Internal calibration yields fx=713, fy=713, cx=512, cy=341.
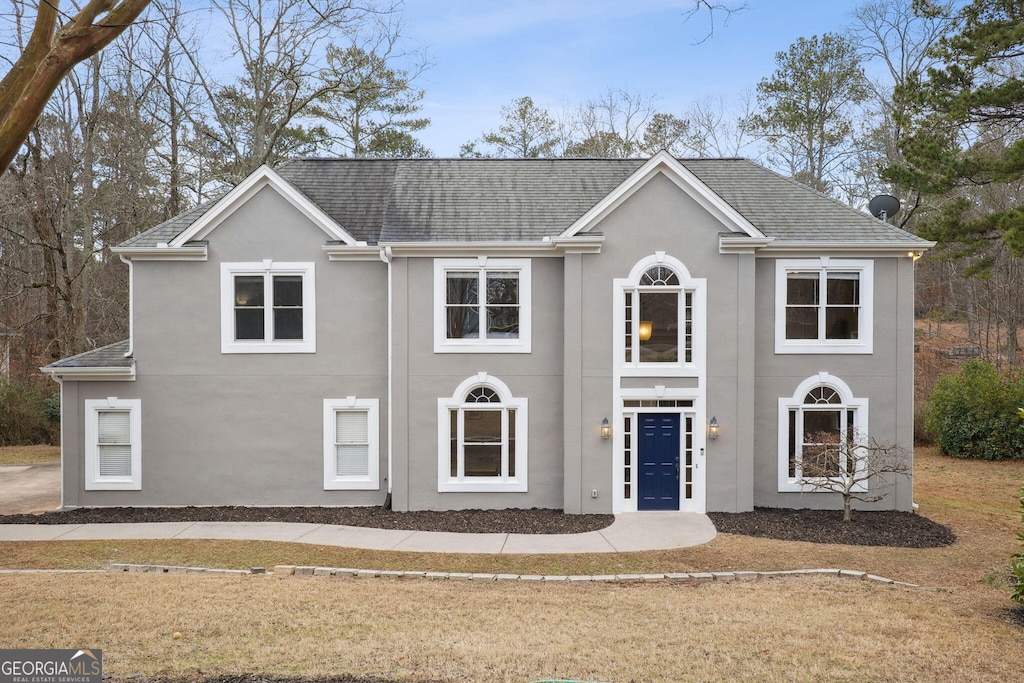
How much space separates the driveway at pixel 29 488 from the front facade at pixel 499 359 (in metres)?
1.23

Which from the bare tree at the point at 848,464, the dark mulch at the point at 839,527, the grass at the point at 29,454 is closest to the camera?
the dark mulch at the point at 839,527

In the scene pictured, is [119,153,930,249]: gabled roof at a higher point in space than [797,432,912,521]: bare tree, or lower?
higher

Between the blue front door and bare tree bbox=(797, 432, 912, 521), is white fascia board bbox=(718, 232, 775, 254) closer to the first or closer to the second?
the blue front door

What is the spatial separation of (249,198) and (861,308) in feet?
47.0

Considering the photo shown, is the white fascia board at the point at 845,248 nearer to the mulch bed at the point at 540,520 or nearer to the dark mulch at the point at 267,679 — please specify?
the mulch bed at the point at 540,520

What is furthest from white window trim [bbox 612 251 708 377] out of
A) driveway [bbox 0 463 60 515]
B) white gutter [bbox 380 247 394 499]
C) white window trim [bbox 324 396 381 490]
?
driveway [bbox 0 463 60 515]

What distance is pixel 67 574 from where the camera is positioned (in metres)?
10.9

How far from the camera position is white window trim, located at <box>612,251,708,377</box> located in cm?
1574

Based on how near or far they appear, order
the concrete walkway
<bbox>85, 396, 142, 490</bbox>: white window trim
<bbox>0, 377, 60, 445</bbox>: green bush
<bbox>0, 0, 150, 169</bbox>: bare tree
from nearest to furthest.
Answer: <bbox>0, 0, 150, 169</bbox>: bare tree, the concrete walkway, <bbox>85, 396, 142, 490</bbox>: white window trim, <bbox>0, 377, 60, 445</bbox>: green bush

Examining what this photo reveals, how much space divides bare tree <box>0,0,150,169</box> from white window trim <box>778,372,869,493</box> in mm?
14409

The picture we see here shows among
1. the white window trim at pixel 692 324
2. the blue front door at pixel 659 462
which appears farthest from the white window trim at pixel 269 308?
the blue front door at pixel 659 462

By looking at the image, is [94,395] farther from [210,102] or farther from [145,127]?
[210,102]

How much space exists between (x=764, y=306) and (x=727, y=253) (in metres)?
1.68

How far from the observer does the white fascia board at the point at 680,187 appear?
15430 mm
